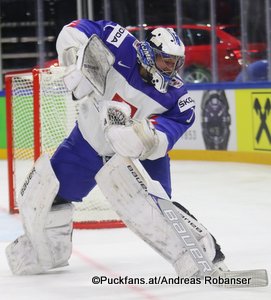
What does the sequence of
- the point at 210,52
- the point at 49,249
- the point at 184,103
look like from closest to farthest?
the point at 184,103 < the point at 49,249 < the point at 210,52

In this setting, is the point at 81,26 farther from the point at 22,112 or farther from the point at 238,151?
the point at 238,151

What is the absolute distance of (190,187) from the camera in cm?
788

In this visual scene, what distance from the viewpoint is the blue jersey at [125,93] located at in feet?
13.0

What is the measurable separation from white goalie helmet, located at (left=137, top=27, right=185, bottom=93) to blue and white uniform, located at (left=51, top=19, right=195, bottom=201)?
71 millimetres

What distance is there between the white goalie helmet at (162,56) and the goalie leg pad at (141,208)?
34 centimetres

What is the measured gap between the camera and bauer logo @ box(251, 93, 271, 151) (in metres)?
9.26

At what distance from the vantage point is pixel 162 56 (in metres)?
3.87

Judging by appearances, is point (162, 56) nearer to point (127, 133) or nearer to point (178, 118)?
point (178, 118)

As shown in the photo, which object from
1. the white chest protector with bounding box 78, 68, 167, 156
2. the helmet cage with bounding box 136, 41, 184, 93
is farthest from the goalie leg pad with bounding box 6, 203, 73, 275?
the helmet cage with bounding box 136, 41, 184, 93

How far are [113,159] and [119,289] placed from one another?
0.53 metres

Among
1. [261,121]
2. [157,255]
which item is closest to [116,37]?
[157,255]

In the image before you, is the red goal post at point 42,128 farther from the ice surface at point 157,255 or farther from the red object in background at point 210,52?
the red object in background at point 210,52

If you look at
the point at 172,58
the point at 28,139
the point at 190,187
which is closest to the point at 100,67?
the point at 172,58

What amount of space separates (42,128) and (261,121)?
3461mm
